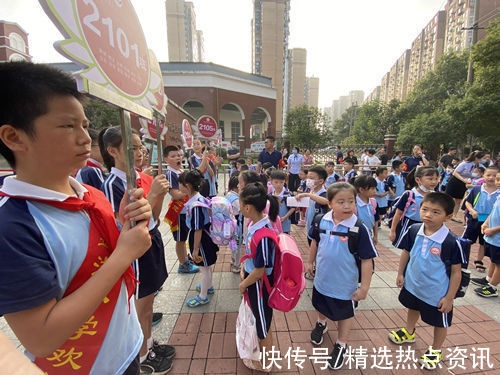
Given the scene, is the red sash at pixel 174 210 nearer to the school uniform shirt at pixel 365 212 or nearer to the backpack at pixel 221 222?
the backpack at pixel 221 222

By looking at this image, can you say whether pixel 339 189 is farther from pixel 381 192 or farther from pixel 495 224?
pixel 381 192

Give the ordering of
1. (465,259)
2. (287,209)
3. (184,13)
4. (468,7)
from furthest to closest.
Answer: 1. (184,13)
2. (468,7)
3. (287,209)
4. (465,259)

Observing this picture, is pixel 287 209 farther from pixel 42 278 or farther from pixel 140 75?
pixel 42 278

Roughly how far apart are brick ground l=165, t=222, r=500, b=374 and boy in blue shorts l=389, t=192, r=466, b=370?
0.96 feet

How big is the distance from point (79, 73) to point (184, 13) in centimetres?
6358

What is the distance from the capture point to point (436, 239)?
2.07 metres

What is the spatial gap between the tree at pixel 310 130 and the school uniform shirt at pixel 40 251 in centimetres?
2444

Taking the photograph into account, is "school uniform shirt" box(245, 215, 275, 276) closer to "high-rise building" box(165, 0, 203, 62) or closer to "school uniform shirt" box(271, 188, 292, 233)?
"school uniform shirt" box(271, 188, 292, 233)

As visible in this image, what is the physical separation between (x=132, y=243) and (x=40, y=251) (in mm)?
271

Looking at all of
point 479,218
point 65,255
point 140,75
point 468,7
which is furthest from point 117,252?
point 468,7

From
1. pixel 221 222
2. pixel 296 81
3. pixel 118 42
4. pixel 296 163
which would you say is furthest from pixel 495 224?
pixel 296 81

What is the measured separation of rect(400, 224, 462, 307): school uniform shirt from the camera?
2037 millimetres

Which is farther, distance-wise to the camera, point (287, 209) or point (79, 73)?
point (287, 209)

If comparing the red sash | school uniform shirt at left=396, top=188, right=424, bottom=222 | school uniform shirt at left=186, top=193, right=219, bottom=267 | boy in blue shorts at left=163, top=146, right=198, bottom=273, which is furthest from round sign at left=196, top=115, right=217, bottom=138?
school uniform shirt at left=396, top=188, right=424, bottom=222
